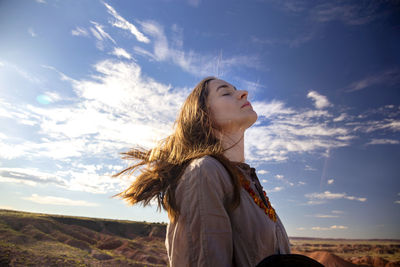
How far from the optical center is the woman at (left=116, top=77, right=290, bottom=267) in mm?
1452

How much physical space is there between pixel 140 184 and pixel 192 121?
2.52ft

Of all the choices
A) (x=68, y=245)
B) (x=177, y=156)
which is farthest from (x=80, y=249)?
(x=177, y=156)

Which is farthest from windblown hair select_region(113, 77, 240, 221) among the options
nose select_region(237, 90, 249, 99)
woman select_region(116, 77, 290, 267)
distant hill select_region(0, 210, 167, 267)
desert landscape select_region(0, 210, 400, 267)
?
distant hill select_region(0, 210, 167, 267)

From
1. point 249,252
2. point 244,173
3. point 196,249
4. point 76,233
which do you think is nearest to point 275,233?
point 249,252

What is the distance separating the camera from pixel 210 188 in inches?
59.4

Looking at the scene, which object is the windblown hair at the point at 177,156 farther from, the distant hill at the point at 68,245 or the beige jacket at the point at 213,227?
the distant hill at the point at 68,245

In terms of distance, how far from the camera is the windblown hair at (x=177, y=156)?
1.77 m

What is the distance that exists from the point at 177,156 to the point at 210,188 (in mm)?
608

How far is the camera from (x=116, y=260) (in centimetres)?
1797

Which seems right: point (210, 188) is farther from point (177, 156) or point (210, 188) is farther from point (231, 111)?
point (231, 111)

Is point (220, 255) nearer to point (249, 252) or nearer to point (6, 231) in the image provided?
point (249, 252)

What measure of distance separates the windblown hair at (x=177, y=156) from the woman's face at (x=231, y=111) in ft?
0.26

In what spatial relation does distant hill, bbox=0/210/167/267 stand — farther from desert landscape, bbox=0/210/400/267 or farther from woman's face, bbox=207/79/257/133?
woman's face, bbox=207/79/257/133

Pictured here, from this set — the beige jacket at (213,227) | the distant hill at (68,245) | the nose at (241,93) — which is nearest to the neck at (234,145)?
the nose at (241,93)
